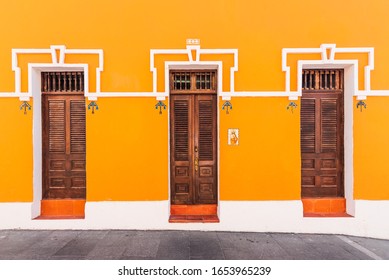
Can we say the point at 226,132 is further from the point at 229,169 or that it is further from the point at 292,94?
the point at 292,94

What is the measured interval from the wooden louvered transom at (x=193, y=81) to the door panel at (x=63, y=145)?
7.91ft

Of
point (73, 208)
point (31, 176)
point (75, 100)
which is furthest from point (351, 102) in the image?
point (31, 176)

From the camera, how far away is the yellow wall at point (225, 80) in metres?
6.21

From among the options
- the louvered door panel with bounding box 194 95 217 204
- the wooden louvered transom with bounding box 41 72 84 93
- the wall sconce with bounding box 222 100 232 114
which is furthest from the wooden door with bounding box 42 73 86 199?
the wall sconce with bounding box 222 100 232 114

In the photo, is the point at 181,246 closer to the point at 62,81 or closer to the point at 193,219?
the point at 193,219

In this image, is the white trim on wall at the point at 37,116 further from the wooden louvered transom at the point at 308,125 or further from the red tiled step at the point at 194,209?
the wooden louvered transom at the point at 308,125

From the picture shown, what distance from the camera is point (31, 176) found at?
6211 mm

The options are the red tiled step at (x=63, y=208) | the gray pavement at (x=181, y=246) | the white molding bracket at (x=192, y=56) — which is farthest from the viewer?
the red tiled step at (x=63, y=208)

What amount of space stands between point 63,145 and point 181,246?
3.92 m

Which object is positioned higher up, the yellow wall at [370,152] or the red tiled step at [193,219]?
the yellow wall at [370,152]

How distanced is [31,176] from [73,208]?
1.27 m

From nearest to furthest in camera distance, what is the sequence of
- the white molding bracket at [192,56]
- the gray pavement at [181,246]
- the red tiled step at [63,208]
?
the gray pavement at [181,246], the white molding bracket at [192,56], the red tiled step at [63,208]

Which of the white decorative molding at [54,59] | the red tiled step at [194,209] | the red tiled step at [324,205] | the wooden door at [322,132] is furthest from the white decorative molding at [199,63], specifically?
the red tiled step at [194,209]

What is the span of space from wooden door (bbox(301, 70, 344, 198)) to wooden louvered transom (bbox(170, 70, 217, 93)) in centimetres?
239
